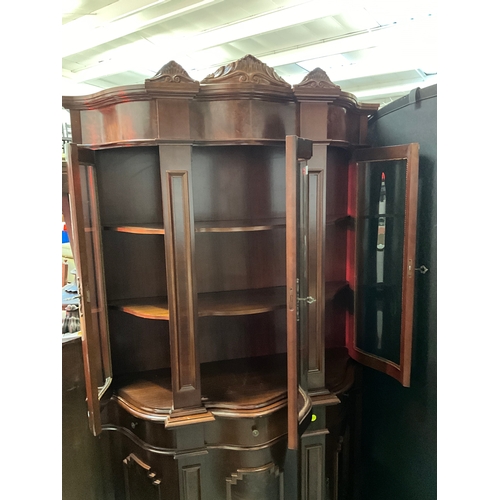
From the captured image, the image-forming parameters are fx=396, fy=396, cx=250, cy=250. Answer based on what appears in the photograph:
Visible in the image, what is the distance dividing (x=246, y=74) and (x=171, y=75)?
0.81 feet

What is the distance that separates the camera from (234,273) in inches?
67.6

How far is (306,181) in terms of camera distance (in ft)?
4.54

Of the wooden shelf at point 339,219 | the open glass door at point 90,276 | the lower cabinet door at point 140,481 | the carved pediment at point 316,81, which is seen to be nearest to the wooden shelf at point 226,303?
the open glass door at point 90,276

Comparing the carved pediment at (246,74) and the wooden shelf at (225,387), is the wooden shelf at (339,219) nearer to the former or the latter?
the carved pediment at (246,74)

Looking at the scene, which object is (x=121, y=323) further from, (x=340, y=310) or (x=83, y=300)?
(x=340, y=310)

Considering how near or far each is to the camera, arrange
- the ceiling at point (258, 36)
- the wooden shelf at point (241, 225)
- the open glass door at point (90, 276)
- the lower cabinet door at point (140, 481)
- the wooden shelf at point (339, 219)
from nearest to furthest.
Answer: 1. the open glass door at point (90, 276)
2. the wooden shelf at point (241, 225)
3. the lower cabinet door at point (140, 481)
4. the wooden shelf at point (339, 219)
5. the ceiling at point (258, 36)

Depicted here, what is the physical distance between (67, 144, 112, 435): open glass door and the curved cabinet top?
0.55 feet

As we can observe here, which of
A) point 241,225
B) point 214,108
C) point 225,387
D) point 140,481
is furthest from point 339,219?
point 140,481

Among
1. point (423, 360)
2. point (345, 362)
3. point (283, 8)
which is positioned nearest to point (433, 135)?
point (423, 360)

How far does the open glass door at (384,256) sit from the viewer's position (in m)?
1.43

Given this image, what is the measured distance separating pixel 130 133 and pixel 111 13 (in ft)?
4.34

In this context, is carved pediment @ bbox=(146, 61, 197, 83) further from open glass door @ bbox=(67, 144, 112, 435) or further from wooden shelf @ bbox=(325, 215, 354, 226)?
wooden shelf @ bbox=(325, 215, 354, 226)

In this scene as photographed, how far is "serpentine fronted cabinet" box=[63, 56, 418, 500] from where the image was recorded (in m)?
1.32

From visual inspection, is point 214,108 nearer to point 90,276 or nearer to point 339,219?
point 339,219
